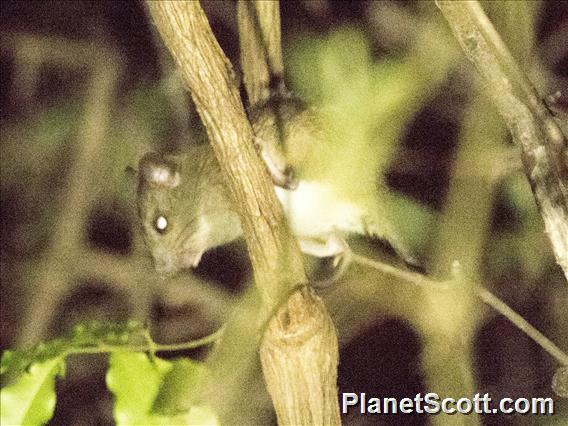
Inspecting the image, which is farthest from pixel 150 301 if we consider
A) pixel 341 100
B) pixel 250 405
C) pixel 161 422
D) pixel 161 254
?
pixel 161 422

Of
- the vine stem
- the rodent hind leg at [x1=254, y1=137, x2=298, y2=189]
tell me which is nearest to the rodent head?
the rodent hind leg at [x1=254, y1=137, x2=298, y2=189]

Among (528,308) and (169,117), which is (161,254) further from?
(528,308)

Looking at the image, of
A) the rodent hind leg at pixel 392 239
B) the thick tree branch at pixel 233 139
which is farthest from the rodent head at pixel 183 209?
the thick tree branch at pixel 233 139

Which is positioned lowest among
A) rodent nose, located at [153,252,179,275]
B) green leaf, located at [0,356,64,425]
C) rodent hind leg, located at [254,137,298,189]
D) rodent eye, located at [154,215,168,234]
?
rodent nose, located at [153,252,179,275]

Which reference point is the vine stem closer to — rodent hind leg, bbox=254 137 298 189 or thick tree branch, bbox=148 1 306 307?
thick tree branch, bbox=148 1 306 307

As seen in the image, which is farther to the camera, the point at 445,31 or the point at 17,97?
the point at 17,97

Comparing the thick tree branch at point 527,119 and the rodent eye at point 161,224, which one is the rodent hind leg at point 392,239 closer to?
the rodent eye at point 161,224
